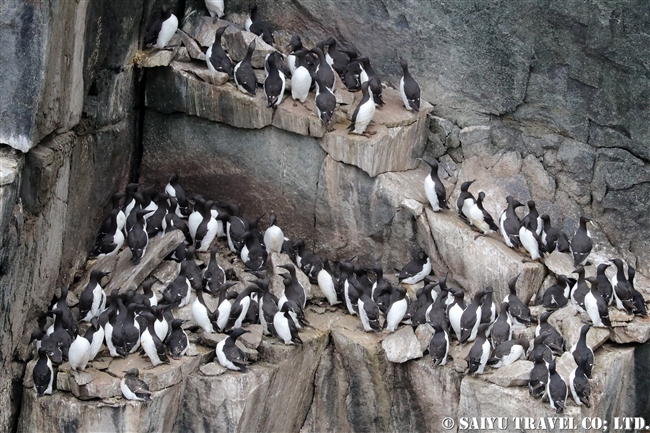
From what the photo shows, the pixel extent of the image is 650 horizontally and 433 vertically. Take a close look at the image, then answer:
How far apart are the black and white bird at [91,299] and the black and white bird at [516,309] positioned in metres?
4.88

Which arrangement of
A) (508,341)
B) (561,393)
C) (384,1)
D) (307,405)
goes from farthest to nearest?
1. (384,1)
2. (307,405)
3. (508,341)
4. (561,393)

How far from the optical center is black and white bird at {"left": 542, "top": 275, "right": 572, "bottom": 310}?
1578 centimetres

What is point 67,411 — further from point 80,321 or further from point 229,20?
point 229,20

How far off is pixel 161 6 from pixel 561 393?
736 cm

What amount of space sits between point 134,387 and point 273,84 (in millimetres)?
4562

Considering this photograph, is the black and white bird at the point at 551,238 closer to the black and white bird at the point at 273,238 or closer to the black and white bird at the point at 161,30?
the black and white bird at the point at 273,238

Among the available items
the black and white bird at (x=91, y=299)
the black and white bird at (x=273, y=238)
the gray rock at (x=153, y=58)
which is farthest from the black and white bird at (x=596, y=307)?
the gray rock at (x=153, y=58)

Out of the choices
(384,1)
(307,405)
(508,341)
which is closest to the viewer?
(508,341)

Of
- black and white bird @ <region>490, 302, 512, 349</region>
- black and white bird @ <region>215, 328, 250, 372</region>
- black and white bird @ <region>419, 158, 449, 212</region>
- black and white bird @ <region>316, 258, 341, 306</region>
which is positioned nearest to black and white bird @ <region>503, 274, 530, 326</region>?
black and white bird @ <region>490, 302, 512, 349</region>

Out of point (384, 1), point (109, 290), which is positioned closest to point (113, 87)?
point (109, 290)

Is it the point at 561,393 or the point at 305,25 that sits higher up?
the point at 305,25

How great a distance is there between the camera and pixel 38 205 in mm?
14789

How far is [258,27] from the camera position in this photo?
58.6 feet

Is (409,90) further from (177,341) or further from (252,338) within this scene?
(177,341)
